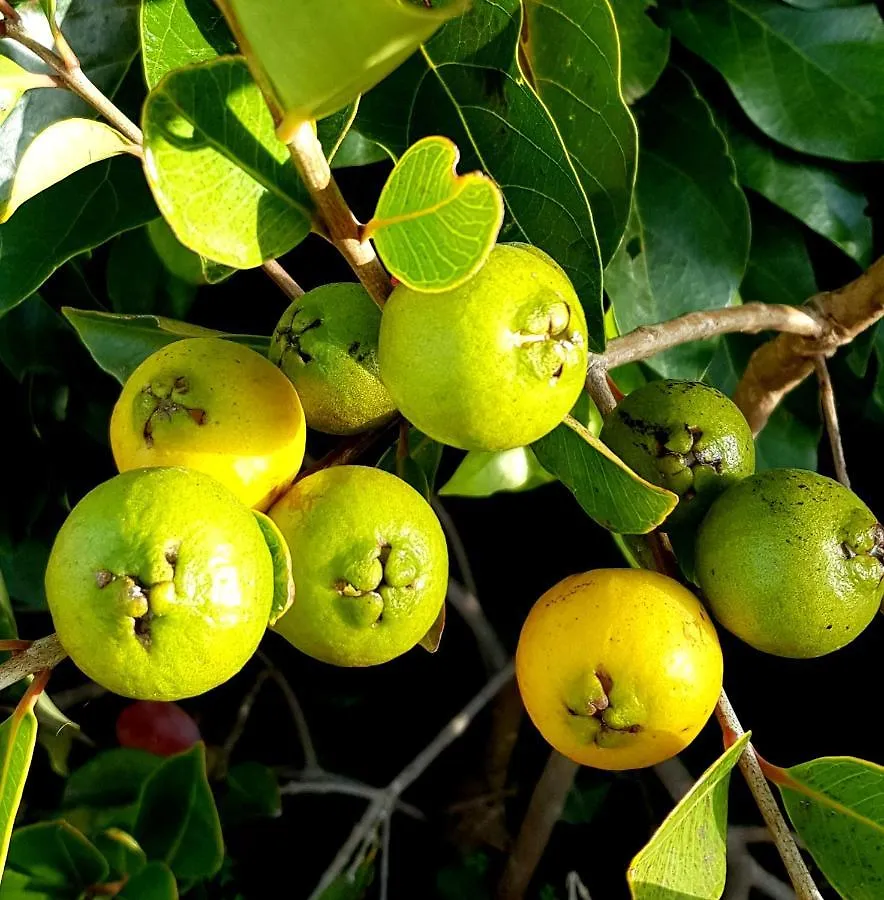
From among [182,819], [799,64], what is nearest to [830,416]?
[799,64]

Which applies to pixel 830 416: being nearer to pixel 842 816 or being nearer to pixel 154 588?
pixel 842 816

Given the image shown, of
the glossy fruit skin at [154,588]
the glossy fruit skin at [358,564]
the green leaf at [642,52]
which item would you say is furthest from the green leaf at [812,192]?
the glossy fruit skin at [154,588]

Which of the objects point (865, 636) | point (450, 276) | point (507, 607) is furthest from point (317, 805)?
point (450, 276)

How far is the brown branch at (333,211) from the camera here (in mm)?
443

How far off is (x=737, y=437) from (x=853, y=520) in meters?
0.11

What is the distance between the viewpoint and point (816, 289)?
1.19 m

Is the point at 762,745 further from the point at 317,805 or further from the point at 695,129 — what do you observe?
the point at 695,129

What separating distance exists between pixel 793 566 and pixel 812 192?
0.69 meters

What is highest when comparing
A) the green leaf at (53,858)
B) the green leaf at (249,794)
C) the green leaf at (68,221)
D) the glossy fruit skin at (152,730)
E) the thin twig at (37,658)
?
the green leaf at (68,221)

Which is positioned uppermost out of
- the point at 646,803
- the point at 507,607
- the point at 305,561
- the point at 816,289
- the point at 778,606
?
the point at 305,561

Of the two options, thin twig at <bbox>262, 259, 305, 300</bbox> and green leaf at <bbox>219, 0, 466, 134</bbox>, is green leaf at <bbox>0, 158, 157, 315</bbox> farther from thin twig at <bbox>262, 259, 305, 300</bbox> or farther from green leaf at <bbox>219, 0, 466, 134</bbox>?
green leaf at <bbox>219, 0, 466, 134</bbox>

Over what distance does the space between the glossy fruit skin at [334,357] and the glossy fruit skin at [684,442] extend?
0.20 m

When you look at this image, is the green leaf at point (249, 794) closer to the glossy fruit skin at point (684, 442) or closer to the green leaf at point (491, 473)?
the green leaf at point (491, 473)

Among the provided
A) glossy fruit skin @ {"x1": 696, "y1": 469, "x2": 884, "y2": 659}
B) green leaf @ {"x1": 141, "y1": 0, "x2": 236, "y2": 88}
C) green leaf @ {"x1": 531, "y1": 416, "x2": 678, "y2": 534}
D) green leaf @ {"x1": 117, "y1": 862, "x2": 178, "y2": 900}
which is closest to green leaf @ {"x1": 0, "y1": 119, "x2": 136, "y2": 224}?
green leaf @ {"x1": 141, "y1": 0, "x2": 236, "y2": 88}
